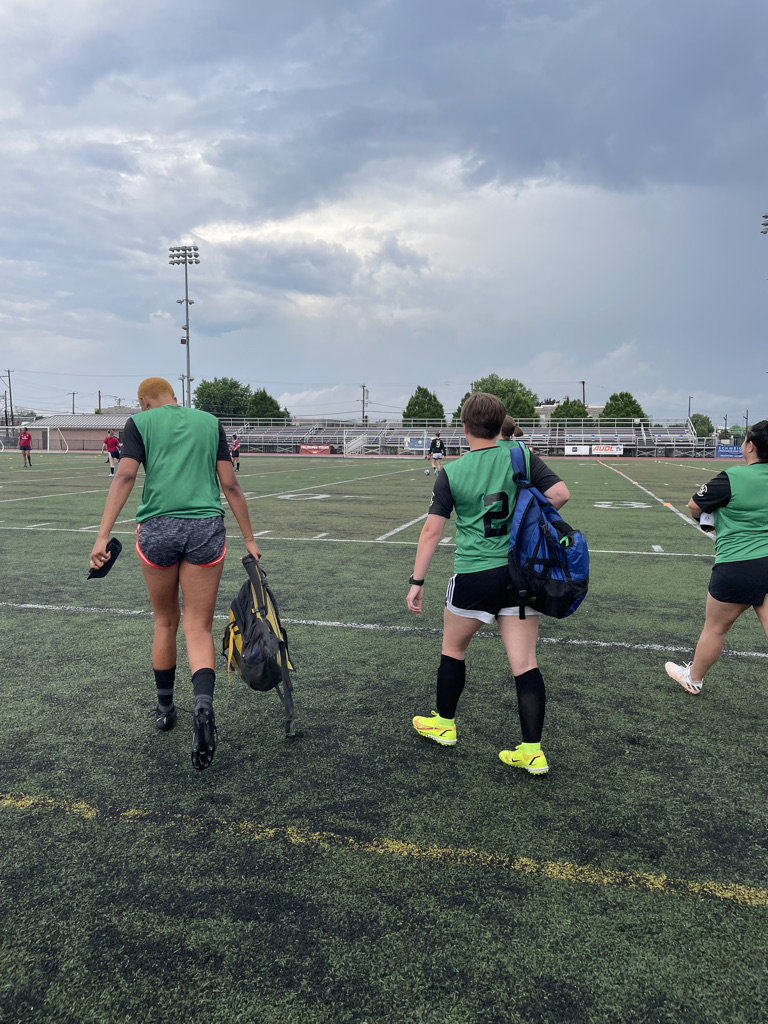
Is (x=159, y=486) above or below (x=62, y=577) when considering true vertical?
above

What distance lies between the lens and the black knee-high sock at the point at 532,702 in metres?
3.40

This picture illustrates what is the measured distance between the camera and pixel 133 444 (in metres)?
3.58

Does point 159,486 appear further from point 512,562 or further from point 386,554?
point 386,554

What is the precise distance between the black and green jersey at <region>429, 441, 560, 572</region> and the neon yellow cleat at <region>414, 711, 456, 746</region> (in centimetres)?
93

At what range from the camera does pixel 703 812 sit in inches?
124

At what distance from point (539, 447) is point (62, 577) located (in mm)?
67900

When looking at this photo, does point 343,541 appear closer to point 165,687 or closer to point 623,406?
point 165,687

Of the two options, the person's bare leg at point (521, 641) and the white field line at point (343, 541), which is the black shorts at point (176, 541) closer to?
the person's bare leg at point (521, 641)

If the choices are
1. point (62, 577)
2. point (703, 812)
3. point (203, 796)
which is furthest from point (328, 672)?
point (62, 577)

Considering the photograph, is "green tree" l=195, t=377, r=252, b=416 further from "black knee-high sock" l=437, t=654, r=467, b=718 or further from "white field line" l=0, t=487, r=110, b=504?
"black knee-high sock" l=437, t=654, r=467, b=718

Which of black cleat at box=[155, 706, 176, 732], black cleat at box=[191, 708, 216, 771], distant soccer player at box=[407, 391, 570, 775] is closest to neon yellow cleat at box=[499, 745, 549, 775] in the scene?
distant soccer player at box=[407, 391, 570, 775]

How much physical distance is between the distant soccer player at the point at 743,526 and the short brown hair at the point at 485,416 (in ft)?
4.90

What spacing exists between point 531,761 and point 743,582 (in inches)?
68.1

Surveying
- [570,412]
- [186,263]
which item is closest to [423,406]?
[570,412]
